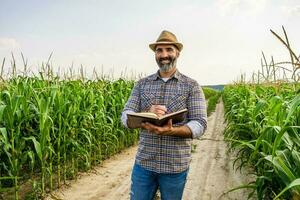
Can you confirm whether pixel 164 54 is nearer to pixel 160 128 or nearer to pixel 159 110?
pixel 159 110

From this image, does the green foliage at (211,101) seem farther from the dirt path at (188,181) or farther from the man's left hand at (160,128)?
the man's left hand at (160,128)

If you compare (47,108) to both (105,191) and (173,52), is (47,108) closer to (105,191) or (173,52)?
(105,191)

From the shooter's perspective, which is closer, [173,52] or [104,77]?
[173,52]

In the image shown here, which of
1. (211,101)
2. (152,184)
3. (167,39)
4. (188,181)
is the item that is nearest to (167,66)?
(167,39)

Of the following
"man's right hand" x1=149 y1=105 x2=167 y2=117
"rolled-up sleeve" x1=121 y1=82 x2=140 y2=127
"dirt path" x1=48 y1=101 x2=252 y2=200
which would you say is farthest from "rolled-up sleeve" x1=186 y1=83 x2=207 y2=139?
"dirt path" x1=48 y1=101 x2=252 y2=200

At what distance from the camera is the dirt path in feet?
17.3

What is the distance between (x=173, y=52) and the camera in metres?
2.91

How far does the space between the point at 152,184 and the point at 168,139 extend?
1.23 feet

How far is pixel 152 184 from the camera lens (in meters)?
2.97

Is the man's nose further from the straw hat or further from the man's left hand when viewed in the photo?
the man's left hand

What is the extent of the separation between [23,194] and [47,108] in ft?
4.35

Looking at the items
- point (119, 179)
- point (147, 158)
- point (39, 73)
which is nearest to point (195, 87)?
point (147, 158)

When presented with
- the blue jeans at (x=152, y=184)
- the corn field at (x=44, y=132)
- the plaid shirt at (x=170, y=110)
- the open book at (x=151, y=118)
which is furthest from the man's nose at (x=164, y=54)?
the corn field at (x=44, y=132)

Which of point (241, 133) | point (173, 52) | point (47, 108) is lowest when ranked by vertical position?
point (241, 133)
